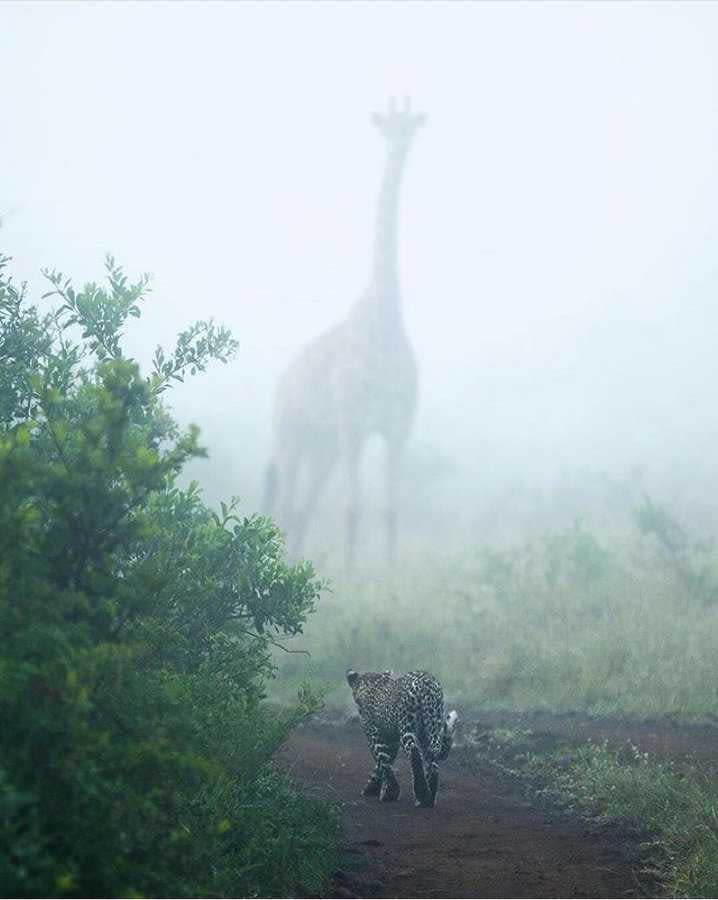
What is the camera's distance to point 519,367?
39688 millimetres

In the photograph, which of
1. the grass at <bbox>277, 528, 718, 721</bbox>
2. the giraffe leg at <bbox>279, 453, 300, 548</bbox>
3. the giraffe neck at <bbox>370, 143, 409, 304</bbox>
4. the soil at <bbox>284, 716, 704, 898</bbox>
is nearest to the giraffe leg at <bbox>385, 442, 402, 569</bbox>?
the grass at <bbox>277, 528, 718, 721</bbox>

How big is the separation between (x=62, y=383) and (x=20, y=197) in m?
36.4

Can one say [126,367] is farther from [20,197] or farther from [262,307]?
[262,307]

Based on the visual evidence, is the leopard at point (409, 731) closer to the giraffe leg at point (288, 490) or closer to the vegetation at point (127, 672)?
the vegetation at point (127, 672)

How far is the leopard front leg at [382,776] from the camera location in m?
8.12

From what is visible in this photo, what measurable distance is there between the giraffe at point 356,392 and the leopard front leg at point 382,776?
31.6 ft

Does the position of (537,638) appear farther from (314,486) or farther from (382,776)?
(314,486)

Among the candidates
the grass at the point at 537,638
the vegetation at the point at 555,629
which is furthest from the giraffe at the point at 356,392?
the grass at the point at 537,638

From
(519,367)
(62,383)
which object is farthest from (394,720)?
(519,367)

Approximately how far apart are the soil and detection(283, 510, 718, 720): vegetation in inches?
43.3

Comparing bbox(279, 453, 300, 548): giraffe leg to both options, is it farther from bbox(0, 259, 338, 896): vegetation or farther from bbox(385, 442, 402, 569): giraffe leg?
bbox(0, 259, 338, 896): vegetation

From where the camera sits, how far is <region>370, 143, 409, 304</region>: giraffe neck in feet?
66.7

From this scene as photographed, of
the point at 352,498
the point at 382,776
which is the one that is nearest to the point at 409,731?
the point at 382,776

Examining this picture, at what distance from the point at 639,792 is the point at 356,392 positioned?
12.4 metres
